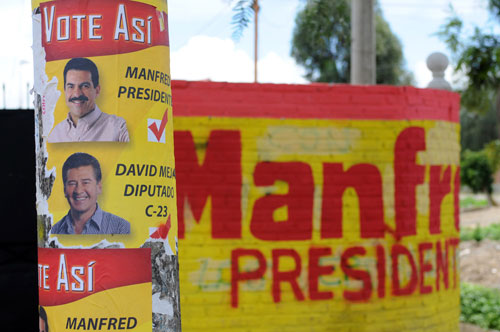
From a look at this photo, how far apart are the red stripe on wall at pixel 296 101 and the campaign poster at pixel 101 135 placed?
2823mm

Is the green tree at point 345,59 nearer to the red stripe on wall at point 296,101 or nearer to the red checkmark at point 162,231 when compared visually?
the red stripe on wall at point 296,101

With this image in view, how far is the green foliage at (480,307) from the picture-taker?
31.7 feet

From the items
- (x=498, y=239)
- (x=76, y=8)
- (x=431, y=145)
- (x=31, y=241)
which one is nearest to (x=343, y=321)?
(x=431, y=145)

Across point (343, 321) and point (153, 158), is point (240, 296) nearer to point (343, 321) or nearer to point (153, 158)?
point (343, 321)

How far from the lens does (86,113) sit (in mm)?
2664

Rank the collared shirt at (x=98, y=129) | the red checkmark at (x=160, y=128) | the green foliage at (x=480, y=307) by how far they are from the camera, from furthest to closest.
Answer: the green foliage at (x=480, y=307)
the red checkmark at (x=160, y=128)
the collared shirt at (x=98, y=129)

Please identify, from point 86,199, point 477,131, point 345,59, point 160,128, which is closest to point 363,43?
point 160,128

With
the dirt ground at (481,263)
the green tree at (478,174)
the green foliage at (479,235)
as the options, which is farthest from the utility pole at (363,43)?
the green tree at (478,174)

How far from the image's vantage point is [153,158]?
2750 mm

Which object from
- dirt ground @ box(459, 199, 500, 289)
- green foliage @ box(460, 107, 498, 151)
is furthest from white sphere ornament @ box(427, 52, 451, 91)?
green foliage @ box(460, 107, 498, 151)

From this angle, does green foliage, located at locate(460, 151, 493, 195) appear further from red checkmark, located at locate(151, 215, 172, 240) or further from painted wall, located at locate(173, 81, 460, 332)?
red checkmark, located at locate(151, 215, 172, 240)

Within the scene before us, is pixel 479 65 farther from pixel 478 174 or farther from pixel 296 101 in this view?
pixel 478 174

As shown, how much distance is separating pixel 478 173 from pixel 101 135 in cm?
3448

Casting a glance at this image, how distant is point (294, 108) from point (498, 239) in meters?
14.7
